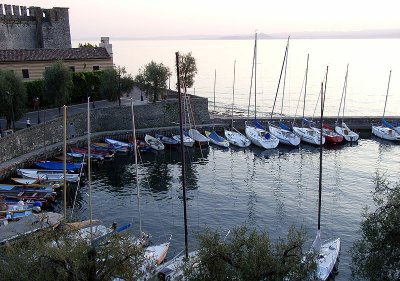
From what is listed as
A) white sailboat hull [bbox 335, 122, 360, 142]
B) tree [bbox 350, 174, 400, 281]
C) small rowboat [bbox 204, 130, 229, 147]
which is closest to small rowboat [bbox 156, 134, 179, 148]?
small rowboat [bbox 204, 130, 229, 147]

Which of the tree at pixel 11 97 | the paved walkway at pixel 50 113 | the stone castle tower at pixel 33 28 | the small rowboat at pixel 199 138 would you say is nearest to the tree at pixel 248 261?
the tree at pixel 11 97

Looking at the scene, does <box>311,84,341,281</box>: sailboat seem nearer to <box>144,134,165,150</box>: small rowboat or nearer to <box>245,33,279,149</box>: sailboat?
<box>245,33,279,149</box>: sailboat

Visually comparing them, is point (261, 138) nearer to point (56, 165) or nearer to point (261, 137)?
point (261, 137)

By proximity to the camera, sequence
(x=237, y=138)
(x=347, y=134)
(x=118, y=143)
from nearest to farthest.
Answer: (x=118, y=143), (x=237, y=138), (x=347, y=134)

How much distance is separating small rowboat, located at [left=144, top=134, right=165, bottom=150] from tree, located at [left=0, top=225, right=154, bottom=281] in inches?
1149

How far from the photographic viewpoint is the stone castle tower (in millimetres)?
50656

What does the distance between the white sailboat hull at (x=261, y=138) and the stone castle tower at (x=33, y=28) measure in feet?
87.3

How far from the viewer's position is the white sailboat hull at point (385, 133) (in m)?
Result: 47.1

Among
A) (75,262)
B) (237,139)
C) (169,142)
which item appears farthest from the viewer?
(237,139)

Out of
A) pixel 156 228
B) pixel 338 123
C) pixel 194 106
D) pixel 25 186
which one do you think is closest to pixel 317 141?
pixel 338 123

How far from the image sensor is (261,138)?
45219mm

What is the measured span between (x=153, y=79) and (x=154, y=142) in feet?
28.3

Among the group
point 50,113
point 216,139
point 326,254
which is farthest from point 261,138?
point 326,254

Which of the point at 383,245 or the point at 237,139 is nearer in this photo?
the point at 383,245
